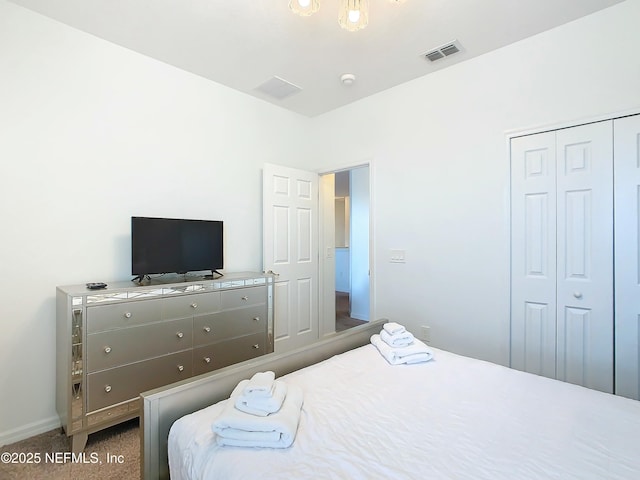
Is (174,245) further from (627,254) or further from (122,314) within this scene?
(627,254)

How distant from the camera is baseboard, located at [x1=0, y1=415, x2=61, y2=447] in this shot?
2.05 metres

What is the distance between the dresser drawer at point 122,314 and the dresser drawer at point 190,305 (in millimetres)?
61

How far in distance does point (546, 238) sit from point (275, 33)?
8.13ft

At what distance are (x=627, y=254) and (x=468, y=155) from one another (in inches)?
49.8

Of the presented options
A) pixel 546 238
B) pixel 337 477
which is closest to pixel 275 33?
pixel 546 238

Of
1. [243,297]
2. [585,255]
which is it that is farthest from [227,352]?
[585,255]

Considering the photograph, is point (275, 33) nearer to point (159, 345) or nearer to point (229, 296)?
point (229, 296)

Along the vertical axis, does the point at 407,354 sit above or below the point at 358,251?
below

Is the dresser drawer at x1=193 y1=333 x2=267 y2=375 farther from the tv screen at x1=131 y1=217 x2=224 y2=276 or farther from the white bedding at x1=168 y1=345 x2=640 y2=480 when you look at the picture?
the white bedding at x1=168 y1=345 x2=640 y2=480

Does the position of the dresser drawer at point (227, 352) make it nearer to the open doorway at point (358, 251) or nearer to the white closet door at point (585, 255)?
the open doorway at point (358, 251)

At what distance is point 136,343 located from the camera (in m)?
2.17

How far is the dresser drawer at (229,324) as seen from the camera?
2.50 m

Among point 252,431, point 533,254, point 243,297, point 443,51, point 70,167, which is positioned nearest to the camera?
point 252,431

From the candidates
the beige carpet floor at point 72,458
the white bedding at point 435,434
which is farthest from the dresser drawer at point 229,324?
the white bedding at point 435,434
